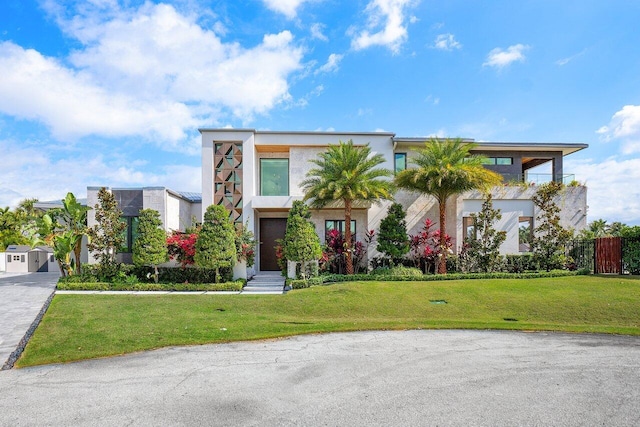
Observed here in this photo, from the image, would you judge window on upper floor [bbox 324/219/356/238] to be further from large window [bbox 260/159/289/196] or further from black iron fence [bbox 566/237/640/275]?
black iron fence [bbox 566/237/640/275]

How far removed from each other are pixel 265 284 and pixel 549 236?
46.4ft

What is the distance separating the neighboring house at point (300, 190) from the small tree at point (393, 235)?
0.89 m

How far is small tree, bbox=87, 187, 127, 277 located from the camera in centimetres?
1647

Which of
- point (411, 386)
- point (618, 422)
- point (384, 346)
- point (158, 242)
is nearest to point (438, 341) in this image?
point (384, 346)

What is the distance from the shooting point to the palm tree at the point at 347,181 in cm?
1608

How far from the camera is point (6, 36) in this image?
10.8m

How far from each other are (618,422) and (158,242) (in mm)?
16135

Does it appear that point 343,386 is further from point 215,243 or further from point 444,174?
point 444,174

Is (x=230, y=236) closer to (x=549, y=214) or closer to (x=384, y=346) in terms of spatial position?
(x=384, y=346)

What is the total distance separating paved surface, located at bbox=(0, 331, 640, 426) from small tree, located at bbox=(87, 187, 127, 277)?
1125 centimetres

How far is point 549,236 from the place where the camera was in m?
17.8

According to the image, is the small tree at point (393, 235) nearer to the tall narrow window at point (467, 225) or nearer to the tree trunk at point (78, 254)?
the tall narrow window at point (467, 225)

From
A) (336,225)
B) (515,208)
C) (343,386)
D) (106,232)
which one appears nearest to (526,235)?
(515,208)

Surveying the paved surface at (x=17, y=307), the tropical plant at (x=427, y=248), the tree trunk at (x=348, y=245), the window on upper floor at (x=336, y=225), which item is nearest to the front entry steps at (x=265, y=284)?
the tree trunk at (x=348, y=245)
